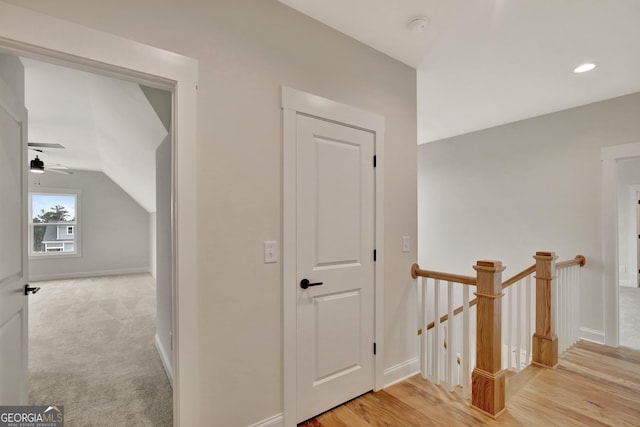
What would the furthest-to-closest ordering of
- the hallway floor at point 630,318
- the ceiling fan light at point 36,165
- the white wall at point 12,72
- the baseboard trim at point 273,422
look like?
the ceiling fan light at point 36,165, the hallway floor at point 630,318, the baseboard trim at point 273,422, the white wall at point 12,72

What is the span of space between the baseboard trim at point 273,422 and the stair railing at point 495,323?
125 cm

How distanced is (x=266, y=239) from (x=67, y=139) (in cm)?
469

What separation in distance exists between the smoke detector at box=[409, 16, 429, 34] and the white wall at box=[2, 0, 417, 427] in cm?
52

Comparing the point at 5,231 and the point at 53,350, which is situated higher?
the point at 5,231

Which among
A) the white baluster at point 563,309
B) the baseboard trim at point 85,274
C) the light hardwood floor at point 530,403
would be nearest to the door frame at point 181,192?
the light hardwood floor at point 530,403

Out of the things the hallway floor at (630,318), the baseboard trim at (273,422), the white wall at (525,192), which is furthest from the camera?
the hallway floor at (630,318)

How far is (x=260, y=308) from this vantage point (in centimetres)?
168

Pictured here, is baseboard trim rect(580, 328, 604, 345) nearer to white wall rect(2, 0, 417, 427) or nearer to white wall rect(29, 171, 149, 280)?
white wall rect(2, 0, 417, 427)

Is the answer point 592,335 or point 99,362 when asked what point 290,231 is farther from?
point 592,335

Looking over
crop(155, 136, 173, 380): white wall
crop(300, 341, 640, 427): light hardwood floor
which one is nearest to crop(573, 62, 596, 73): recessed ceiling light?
crop(300, 341, 640, 427): light hardwood floor

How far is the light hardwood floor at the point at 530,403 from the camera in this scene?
6.09 ft

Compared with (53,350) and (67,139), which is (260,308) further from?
(67,139)

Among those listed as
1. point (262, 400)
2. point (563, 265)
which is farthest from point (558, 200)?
point (262, 400)

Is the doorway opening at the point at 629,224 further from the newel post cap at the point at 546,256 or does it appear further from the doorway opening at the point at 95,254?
the doorway opening at the point at 95,254
